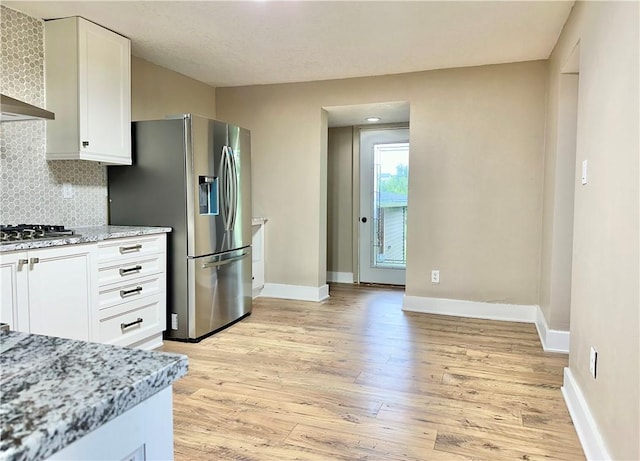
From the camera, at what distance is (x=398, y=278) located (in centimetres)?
564

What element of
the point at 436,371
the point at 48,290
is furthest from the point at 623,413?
the point at 48,290

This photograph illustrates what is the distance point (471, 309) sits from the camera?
4168mm

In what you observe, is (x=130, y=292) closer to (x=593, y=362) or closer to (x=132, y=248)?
(x=132, y=248)

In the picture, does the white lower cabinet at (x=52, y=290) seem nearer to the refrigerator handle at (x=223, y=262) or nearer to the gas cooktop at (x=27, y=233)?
the gas cooktop at (x=27, y=233)

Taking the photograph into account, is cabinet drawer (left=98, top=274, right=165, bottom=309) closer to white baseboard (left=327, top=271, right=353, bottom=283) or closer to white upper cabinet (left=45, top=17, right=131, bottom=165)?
white upper cabinet (left=45, top=17, right=131, bottom=165)

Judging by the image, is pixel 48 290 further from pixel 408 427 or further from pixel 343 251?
pixel 343 251

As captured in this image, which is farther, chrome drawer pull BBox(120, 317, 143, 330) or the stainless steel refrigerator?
the stainless steel refrigerator

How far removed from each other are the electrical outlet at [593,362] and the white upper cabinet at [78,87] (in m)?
3.18

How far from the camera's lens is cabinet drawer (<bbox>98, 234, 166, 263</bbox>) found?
9.21 ft

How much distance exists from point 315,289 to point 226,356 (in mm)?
1801

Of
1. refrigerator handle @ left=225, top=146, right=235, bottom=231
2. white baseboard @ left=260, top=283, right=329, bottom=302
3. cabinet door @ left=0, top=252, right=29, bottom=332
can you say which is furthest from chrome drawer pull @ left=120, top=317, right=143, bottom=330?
white baseboard @ left=260, top=283, right=329, bottom=302

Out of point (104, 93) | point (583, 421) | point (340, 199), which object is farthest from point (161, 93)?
point (583, 421)

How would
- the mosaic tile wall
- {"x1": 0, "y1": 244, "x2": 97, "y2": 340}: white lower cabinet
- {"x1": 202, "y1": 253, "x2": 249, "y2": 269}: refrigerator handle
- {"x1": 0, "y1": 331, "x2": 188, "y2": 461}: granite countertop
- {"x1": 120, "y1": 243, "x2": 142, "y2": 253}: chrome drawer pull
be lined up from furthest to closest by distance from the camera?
{"x1": 202, "y1": 253, "x2": 249, "y2": 269}: refrigerator handle < {"x1": 120, "y1": 243, "x2": 142, "y2": 253}: chrome drawer pull < the mosaic tile wall < {"x1": 0, "y1": 244, "x2": 97, "y2": 340}: white lower cabinet < {"x1": 0, "y1": 331, "x2": 188, "y2": 461}: granite countertop

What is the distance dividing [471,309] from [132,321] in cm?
294
